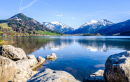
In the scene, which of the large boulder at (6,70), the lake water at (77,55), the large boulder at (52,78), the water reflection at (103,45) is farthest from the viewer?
the water reflection at (103,45)

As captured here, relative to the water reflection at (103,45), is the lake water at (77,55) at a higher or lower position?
lower

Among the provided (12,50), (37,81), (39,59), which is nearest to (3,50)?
(12,50)

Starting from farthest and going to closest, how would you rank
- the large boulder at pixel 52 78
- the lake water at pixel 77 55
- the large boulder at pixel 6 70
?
the lake water at pixel 77 55 → the large boulder at pixel 6 70 → the large boulder at pixel 52 78

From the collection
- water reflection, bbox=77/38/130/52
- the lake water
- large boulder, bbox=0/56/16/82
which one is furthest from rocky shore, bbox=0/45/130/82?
water reflection, bbox=77/38/130/52

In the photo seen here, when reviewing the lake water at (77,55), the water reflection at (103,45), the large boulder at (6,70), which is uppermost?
the large boulder at (6,70)

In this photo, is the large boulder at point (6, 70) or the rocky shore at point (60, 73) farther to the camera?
the large boulder at point (6, 70)

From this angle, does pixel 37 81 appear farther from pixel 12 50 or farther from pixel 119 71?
pixel 12 50

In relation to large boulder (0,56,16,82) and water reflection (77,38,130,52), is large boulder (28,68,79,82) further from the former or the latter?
water reflection (77,38,130,52)

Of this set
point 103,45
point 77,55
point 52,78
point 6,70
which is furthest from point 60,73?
point 103,45

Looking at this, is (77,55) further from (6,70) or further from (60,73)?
(6,70)

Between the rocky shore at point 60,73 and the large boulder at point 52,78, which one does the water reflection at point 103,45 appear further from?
the large boulder at point 52,78

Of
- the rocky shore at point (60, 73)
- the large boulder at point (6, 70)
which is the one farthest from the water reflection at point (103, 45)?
the large boulder at point (6, 70)

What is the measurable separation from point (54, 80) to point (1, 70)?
660 centimetres

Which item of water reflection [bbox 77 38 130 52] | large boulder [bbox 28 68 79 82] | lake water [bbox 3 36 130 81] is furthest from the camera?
water reflection [bbox 77 38 130 52]
